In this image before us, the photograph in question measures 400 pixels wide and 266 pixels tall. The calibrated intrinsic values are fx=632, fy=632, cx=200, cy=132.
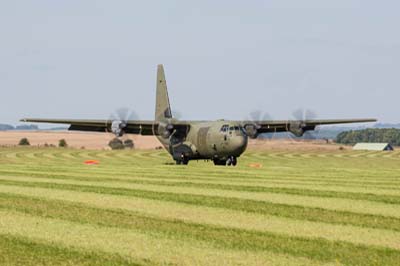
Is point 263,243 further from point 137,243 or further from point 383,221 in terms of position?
point 383,221

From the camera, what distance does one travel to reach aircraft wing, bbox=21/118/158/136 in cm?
5756

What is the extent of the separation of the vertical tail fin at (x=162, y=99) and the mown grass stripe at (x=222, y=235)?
140 feet

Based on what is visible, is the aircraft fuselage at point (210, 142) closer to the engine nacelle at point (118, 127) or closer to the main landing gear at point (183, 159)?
the main landing gear at point (183, 159)

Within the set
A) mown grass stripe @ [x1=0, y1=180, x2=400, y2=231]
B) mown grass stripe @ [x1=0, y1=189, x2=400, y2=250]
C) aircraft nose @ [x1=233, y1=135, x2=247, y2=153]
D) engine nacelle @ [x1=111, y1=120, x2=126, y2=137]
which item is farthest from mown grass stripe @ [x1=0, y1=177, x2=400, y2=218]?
engine nacelle @ [x1=111, y1=120, x2=126, y2=137]

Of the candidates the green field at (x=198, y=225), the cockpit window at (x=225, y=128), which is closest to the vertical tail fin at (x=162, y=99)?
the cockpit window at (x=225, y=128)

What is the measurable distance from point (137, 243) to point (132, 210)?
17.6 ft

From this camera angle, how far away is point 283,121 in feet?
188

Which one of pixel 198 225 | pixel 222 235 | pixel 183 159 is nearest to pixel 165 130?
pixel 183 159

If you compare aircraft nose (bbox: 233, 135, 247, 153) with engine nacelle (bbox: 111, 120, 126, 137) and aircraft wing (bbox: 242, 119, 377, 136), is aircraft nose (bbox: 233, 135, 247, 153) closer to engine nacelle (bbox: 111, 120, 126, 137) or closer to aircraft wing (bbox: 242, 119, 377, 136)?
aircraft wing (bbox: 242, 119, 377, 136)

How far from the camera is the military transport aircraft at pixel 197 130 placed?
51656 mm

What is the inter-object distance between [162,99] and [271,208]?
44.3 metres

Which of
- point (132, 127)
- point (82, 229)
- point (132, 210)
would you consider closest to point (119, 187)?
point (132, 210)

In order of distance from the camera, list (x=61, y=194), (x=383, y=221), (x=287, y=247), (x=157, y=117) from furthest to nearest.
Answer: (x=157, y=117)
(x=61, y=194)
(x=383, y=221)
(x=287, y=247)

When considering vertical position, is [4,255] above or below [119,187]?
above
